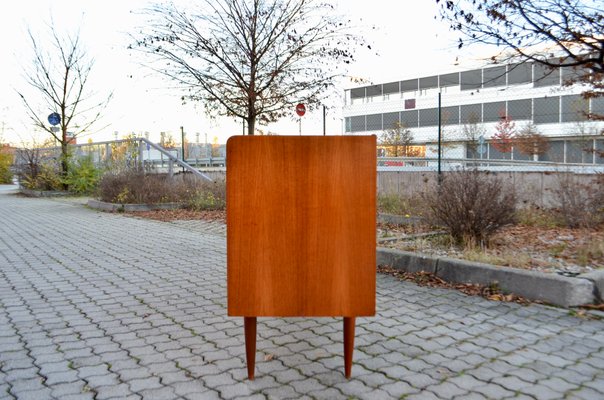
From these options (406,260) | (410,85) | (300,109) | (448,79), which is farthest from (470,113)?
(406,260)

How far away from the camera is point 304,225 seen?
2.68 meters

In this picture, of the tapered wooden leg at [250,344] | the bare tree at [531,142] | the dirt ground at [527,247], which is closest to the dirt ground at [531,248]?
the dirt ground at [527,247]

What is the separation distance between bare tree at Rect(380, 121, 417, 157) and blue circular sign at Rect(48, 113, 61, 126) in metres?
17.8

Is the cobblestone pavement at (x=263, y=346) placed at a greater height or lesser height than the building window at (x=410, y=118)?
lesser

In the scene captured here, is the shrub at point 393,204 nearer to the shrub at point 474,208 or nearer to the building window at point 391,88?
the shrub at point 474,208

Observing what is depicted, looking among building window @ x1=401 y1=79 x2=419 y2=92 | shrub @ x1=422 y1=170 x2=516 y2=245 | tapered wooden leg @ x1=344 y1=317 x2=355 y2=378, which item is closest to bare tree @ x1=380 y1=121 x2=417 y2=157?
building window @ x1=401 y1=79 x2=419 y2=92

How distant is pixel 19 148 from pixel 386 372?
23.8 m

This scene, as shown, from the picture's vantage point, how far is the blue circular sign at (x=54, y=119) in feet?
57.2

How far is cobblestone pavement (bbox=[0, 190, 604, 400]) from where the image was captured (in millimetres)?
2709

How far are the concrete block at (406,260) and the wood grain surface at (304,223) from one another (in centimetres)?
274

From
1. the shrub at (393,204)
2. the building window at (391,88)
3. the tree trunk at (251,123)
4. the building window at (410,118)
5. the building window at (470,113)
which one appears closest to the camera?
the shrub at (393,204)

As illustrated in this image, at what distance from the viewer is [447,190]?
6191mm

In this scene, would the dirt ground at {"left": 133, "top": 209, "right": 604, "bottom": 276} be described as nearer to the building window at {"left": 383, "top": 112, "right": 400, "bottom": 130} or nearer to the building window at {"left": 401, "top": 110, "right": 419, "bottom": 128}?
the building window at {"left": 401, "top": 110, "right": 419, "bottom": 128}

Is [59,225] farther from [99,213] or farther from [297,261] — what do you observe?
[297,261]
